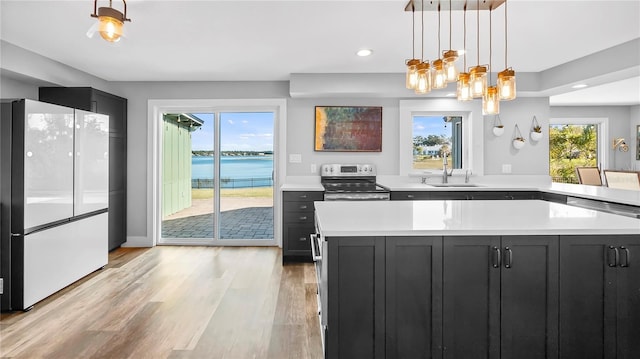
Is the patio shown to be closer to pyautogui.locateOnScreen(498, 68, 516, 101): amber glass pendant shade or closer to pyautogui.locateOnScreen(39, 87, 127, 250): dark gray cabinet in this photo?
pyautogui.locateOnScreen(39, 87, 127, 250): dark gray cabinet

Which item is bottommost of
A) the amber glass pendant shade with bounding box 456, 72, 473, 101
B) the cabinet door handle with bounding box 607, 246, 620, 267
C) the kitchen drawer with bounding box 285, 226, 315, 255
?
the kitchen drawer with bounding box 285, 226, 315, 255

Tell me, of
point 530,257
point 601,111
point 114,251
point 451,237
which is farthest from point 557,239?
point 601,111

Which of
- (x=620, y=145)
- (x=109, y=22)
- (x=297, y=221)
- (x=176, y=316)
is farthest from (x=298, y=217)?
(x=620, y=145)

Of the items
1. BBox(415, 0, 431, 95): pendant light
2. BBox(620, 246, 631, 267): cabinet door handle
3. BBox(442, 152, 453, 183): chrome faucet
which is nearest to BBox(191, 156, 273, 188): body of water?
BBox(442, 152, 453, 183): chrome faucet

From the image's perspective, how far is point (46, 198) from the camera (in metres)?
2.94

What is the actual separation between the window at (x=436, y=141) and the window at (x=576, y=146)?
3.56m

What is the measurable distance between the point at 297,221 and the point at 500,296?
102 inches

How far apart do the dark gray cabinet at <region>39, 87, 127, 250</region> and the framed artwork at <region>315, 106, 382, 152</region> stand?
2.50 m

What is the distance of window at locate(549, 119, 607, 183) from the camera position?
7191 millimetres

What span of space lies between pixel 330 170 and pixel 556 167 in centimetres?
537

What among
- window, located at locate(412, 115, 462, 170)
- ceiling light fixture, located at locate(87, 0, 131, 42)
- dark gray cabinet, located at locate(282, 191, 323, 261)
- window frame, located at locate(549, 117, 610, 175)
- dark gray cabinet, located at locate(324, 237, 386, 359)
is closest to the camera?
dark gray cabinet, located at locate(324, 237, 386, 359)

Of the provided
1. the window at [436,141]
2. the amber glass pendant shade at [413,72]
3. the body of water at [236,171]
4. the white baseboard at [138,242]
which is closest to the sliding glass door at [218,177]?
the body of water at [236,171]

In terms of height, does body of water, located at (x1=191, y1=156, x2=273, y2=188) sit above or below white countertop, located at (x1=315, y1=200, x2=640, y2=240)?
above

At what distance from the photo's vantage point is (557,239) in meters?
1.78
